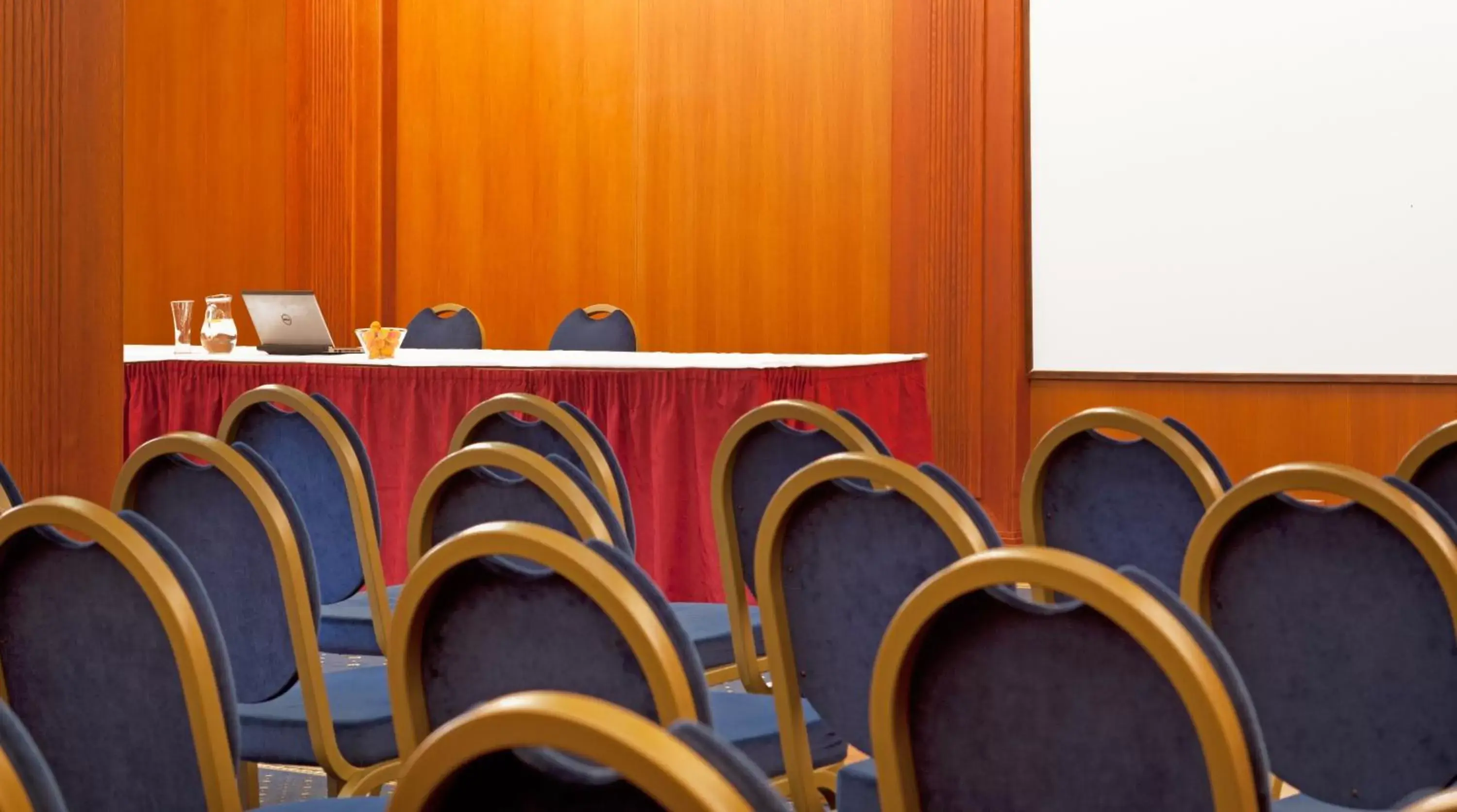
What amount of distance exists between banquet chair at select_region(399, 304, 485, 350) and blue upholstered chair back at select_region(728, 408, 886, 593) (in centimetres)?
426

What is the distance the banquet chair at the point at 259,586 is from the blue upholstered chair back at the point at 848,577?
68cm

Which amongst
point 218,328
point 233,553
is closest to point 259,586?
point 233,553

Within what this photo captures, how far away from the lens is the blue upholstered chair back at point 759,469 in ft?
8.89

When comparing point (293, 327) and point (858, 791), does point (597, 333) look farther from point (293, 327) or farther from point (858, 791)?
point (858, 791)

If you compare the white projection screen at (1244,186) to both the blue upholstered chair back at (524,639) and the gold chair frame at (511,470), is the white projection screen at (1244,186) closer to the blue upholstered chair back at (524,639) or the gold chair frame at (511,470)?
the gold chair frame at (511,470)

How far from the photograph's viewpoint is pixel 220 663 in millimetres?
1521

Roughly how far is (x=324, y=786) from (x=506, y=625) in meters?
2.17

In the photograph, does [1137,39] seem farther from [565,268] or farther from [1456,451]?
[1456,451]

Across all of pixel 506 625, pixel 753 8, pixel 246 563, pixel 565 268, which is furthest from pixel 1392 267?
pixel 506 625

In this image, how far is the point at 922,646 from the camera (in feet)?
3.94

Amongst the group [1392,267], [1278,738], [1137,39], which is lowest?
[1278,738]

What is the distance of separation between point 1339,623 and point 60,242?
2192 mm

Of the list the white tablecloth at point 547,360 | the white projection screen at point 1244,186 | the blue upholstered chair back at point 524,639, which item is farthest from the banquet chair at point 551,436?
the white projection screen at point 1244,186

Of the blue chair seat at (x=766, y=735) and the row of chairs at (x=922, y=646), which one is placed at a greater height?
the row of chairs at (x=922, y=646)
